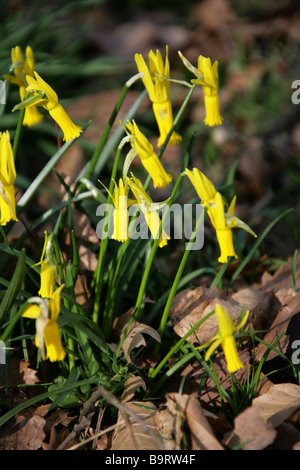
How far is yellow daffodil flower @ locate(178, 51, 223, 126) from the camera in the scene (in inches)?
70.7

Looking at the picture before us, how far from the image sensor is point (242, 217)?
333cm

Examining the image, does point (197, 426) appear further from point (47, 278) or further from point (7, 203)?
point (7, 203)

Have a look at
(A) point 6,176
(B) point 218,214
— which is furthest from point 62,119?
(B) point 218,214

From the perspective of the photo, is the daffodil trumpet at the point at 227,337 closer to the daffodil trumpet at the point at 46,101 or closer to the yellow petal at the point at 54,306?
the yellow petal at the point at 54,306

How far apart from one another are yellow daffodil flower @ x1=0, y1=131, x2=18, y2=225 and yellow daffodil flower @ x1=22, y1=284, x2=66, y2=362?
1.03ft

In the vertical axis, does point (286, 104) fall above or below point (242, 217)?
above

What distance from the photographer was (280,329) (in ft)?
6.84

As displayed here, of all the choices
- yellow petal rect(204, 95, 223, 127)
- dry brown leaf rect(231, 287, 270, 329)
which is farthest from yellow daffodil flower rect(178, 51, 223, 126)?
dry brown leaf rect(231, 287, 270, 329)

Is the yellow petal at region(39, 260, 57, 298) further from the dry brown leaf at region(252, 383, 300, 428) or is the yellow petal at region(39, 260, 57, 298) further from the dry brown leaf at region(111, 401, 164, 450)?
the dry brown leaf at region(252, 383, 300, 428)

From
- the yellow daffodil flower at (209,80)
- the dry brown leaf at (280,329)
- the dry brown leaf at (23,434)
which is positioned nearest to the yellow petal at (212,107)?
the yellow daffodil flower at (209,80)
